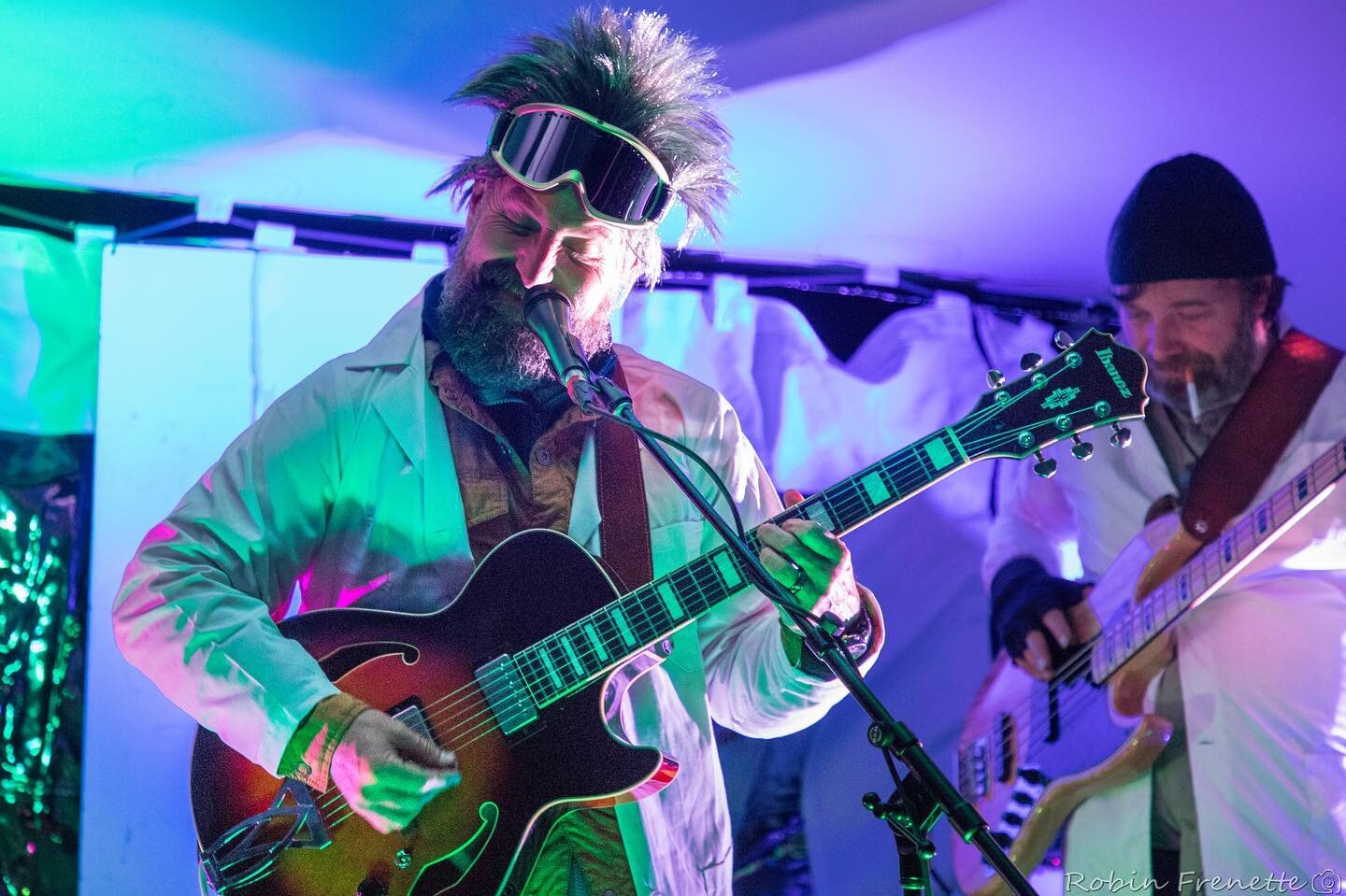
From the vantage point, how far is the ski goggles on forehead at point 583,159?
245 centimetres

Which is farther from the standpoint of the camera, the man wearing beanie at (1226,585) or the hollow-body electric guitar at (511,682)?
the man wearing beanie at (1226,585)

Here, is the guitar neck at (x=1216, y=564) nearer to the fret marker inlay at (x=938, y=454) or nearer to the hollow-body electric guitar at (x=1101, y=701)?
the hollow-body electric guitar at (x=1101, y=701)

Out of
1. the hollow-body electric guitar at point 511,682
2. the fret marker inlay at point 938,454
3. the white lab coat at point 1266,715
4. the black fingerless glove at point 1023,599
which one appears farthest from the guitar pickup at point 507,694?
Answer: the white lab coat at point 1266,715

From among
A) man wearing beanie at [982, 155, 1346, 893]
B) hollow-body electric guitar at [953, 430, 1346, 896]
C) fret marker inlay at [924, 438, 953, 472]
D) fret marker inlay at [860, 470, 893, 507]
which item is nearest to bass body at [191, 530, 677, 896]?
fret marker inlay at [860, 470, 893, 507]

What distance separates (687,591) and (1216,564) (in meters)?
1.45

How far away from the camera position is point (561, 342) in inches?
77.1

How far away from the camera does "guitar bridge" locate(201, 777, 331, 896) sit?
2.08m

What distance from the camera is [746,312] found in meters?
3.14

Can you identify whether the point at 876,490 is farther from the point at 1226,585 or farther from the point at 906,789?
the point at 1226,585

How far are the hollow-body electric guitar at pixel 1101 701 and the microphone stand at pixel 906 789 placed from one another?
54.4 inches

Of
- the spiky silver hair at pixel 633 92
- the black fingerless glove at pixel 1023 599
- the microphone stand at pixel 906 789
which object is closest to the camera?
the microphone stand at pixel 906 789

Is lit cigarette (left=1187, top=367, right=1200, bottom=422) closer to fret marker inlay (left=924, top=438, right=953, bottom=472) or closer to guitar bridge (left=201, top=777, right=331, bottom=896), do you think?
fret marker inlay (left=924, top=438, right=953, bottom=472)

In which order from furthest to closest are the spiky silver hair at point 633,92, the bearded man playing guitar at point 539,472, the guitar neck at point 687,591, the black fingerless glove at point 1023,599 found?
1. the black fingerless glove at point 1023,599
2. the spiky silver hair at point 633,92
3. the bearded man playing guitar at point 539,472
4. the guitar neck at point 687,591

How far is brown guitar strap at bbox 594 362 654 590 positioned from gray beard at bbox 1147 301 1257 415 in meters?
1.43
